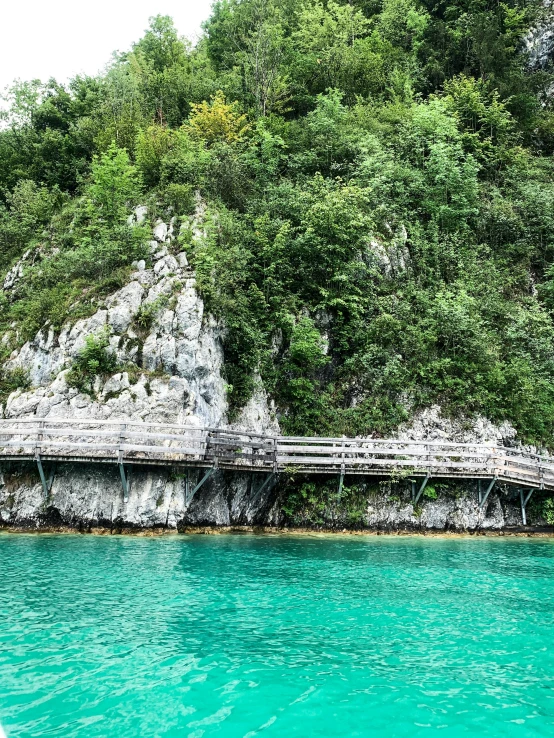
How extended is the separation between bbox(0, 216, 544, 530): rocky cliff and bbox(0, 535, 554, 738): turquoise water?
3011mm

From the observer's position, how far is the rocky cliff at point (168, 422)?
16359mm

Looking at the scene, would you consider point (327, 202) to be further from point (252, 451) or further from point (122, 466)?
point (122, 466)

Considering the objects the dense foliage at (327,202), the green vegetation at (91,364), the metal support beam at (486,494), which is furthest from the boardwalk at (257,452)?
the dense foliage at (327,202)

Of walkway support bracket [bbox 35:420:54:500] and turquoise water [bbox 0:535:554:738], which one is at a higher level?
walkway support bracket [bbox 35:420:54:500]

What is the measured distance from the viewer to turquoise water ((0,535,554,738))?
17.6 feet

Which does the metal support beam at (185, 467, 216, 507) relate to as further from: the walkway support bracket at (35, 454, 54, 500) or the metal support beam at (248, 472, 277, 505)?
the walkway support bracket at (35, 454, 54, 500)

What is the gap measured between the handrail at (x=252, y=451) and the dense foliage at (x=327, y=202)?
1.96 meters

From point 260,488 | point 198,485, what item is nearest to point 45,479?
point 198,485

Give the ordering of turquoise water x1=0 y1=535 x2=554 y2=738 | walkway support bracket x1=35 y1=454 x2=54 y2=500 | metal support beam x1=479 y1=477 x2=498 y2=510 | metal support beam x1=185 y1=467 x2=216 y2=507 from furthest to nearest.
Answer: metal support beam x1=479 y1=477 x2=498 y2=510 → metal support beam x1=185 y1=467 x2=216 y2=507 → walkway support bracket x1=35 y1=454 x2=54 y2=500 → turquoise water x1=0 y1=535 x2=554 y2=738

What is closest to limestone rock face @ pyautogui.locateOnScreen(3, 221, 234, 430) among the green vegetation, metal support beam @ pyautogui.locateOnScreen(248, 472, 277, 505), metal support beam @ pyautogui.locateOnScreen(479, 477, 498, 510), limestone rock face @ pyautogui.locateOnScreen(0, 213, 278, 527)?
limestone rock face @ pyautogui.locateOnScreen(0, 213, 278, 527)

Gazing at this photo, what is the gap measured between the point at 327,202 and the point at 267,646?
1910cm

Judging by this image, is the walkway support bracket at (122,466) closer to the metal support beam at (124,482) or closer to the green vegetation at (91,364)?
the metal support beam at (124,482)

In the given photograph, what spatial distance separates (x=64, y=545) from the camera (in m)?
13.9

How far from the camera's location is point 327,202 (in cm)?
2281
